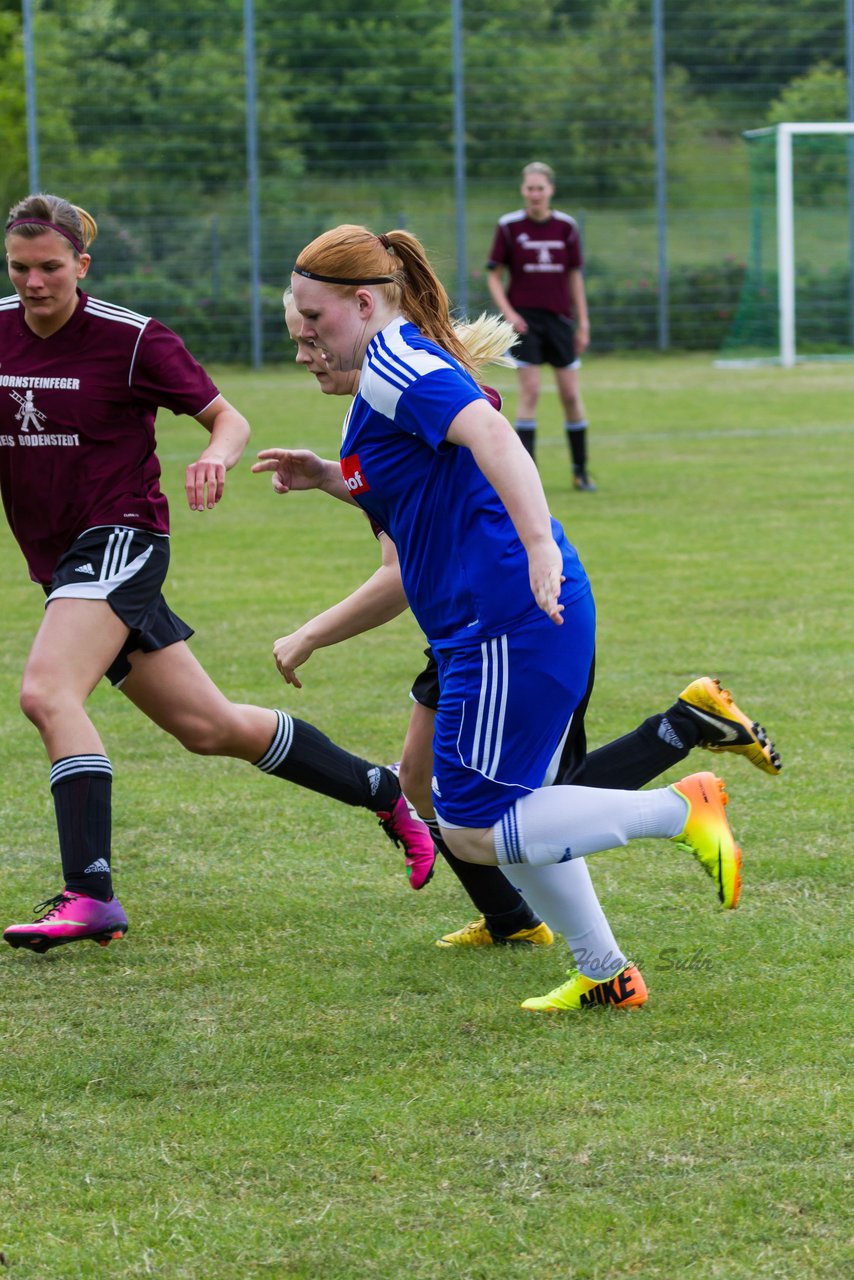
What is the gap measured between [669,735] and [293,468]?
1.07m

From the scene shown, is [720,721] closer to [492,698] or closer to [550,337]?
[492,698]

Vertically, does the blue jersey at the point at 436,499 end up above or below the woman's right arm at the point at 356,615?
above

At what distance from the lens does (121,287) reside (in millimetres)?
29469

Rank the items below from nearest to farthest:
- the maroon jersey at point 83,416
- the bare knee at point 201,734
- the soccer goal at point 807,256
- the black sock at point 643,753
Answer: the black sock at point 643,753
the maroon jersey at point 83,416
the bare knee at point 201,734
the soccer goal at point 807,256

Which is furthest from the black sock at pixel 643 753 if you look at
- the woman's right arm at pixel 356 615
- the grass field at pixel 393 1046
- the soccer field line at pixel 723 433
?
the soccer field line at pixel 723 433

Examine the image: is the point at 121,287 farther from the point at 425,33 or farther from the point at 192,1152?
the point at 192,1152

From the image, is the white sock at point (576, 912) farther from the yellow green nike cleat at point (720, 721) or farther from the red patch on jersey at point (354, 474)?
the red patch on jersey at point (354, 474)

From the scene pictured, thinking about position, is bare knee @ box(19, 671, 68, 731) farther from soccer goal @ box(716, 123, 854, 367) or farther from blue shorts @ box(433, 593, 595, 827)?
soccer goal @ box(716, 123, 854, 367)

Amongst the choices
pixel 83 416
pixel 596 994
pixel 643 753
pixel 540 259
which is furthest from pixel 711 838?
pixel 540 259

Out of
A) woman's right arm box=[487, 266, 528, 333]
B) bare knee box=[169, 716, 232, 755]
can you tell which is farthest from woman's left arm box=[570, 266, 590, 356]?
bare knee box=[169, 716, 232, 755]

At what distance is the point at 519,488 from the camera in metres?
3.15

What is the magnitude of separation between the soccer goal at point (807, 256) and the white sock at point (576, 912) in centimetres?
2586

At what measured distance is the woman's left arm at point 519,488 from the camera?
311 centimetres

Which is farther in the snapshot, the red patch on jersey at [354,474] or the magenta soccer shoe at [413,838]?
the magenta soccer shoe at [413,838]
